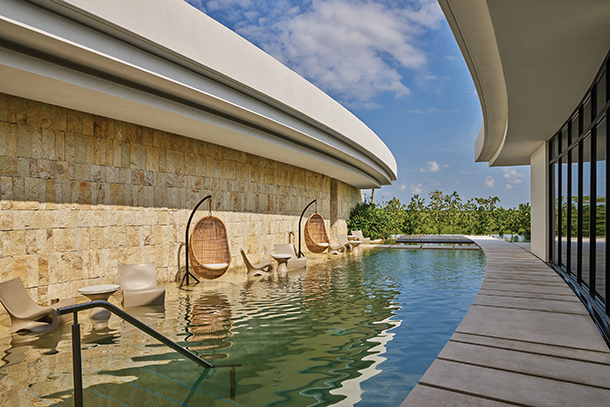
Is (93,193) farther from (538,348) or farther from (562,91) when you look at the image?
(562,91)

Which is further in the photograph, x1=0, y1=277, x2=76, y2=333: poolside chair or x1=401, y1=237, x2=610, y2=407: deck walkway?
x1=0, y1=277, x2=76, y2=333: poolside chair

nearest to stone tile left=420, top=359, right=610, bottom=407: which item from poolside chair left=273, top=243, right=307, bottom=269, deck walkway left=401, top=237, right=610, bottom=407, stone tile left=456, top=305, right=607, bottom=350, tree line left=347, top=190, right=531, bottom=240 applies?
deck walkway left=401, top=237, right=610, bottom=407

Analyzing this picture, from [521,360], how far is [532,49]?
3.04 m

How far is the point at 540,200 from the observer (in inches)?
390

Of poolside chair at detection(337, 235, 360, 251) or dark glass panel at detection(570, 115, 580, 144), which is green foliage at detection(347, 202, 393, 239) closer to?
poolside chair at detection(337, 235, 360, 251)

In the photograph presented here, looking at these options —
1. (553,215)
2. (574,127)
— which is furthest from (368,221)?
(574,127)

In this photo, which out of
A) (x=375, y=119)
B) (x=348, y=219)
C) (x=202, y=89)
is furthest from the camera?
(x=375, y=119)

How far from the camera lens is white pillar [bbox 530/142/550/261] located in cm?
919

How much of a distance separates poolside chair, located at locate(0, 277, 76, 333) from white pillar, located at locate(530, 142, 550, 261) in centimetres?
1010

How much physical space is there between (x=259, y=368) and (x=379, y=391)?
3.64 feet

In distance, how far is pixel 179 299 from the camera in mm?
6531

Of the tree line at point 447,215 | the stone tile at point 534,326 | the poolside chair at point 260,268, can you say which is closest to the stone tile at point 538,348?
the stone tile at point 534,326

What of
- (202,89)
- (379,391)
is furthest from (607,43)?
(202,89)

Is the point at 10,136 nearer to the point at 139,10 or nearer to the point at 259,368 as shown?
the point at 139,10
